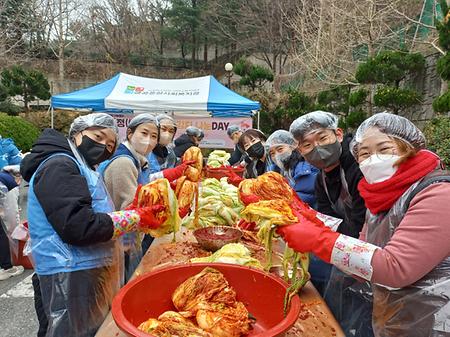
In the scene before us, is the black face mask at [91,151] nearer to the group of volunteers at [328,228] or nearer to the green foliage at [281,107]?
the group of volunteers at [328,228]

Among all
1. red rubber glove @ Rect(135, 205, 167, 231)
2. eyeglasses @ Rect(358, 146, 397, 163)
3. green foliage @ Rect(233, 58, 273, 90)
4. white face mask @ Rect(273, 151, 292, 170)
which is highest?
green foliage @ Rect(233, 58, 273, 90)

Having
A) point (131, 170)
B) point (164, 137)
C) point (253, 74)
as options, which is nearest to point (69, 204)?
point (131, 170)

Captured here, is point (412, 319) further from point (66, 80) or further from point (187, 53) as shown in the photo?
point (187, 53)

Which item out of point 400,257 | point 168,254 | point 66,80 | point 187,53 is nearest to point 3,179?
point 168,254

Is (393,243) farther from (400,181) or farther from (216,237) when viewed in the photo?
(216,237)

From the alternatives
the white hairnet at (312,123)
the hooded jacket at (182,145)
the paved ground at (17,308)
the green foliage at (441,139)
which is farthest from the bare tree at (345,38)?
the paved ground at (17,308)

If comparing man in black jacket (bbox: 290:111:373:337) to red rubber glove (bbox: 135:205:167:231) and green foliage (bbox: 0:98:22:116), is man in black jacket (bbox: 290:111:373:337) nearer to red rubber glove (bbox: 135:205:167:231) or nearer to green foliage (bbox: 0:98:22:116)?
red rubber glove (bbox: 135:205:167:231)

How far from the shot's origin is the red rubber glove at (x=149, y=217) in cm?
207

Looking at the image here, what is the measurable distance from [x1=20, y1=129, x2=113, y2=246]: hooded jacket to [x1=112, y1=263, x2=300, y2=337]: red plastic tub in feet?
1.37

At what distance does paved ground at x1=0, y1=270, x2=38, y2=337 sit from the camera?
357cm

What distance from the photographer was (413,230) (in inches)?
51.7

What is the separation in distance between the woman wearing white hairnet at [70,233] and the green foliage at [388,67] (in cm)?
848

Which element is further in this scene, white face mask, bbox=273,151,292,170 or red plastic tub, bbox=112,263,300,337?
white face mask, bbox=273,151,292,170

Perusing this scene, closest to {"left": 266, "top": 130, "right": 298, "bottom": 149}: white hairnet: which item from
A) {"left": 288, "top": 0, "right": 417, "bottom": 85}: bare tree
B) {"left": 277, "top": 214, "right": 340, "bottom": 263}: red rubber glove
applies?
{"left": 277, "top": 214, "right": 340, "bottom": 263}: red rubber glove
